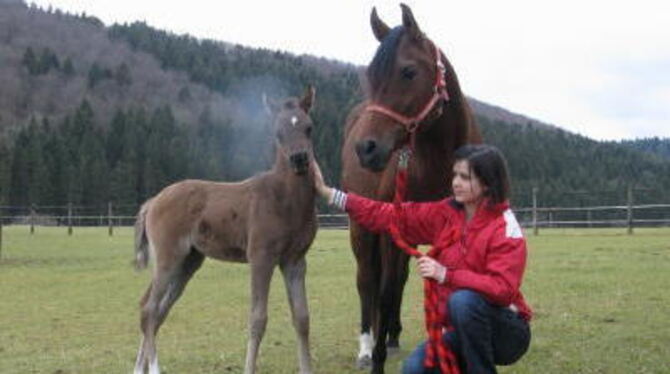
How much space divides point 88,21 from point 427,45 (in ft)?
610

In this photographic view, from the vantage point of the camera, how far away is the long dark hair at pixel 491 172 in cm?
446

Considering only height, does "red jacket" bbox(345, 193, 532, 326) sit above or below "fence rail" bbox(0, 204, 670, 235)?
above

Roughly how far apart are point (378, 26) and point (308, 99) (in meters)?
1.13

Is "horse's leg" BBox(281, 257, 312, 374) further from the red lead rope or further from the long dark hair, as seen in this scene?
the long dark hair

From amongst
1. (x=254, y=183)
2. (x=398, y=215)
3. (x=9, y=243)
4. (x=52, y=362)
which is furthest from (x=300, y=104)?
(x=9, y=243)

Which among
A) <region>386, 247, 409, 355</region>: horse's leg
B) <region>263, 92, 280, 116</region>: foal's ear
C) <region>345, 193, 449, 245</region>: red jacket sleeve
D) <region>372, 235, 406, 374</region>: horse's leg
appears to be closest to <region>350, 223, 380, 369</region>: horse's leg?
<region>386, 247, 409, 355</region>: horse's leg

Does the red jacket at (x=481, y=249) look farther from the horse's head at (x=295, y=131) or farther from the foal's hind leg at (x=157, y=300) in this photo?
the foal's hind leg at (x=157, y=300)

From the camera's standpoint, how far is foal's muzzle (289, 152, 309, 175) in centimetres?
601

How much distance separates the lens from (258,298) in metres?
6.32

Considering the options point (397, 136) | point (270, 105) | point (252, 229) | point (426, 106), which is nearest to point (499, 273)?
point (397, 136)

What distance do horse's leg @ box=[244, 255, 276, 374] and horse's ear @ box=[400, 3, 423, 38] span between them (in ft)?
6.83

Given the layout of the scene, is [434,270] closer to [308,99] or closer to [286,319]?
[308,99]

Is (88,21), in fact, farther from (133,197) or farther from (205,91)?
(133,197)

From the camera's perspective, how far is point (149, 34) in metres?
168
